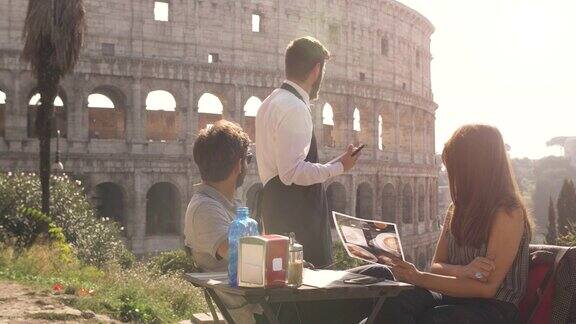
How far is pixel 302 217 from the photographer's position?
4699mm

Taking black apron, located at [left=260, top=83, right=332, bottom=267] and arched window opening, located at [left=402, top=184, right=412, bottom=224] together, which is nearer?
black apron, located at [left=260, top=83, right=332, bottom=267]

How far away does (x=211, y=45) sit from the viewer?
29.3 meters

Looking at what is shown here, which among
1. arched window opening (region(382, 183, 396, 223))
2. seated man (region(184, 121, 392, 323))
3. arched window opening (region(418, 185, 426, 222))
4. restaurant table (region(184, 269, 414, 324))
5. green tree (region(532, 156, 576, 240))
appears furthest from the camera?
green tree (region(532, 156, 576, 240))

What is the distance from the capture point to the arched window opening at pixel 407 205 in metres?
37.3

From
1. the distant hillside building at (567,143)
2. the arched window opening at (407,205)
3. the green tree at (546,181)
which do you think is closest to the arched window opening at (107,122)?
the arched window opening at (407,205)

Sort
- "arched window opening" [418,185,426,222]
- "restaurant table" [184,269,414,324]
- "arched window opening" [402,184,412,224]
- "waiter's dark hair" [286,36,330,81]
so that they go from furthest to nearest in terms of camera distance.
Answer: "arched window opening" [418,185,426,222]
"arched window opening" [402,184,412,224]
"waiter's dark hair" [286,36,330,81]
"restaurant table" [184,269,414,324]

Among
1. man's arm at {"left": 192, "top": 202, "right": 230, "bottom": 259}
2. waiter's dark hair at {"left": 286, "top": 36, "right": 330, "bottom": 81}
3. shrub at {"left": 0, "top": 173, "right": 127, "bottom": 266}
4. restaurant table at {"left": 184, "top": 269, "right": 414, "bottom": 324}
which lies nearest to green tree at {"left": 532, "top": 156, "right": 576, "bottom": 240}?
shrub at {"left": 0, "top": 173, "right": 127, "bottom": 266}

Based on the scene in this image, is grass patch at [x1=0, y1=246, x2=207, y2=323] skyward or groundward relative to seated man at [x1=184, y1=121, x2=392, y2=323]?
groundward

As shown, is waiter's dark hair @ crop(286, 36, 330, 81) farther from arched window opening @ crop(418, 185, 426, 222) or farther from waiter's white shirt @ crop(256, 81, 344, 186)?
arched window opening @ crop(418, 185, 426, 222)

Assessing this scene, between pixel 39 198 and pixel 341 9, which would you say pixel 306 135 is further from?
pixel 341 9

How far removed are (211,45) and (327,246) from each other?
25431 millimetres

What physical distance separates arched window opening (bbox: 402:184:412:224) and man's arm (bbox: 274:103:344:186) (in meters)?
33.1

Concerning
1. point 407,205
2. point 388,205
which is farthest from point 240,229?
point 407,205

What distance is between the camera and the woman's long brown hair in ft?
12.9
